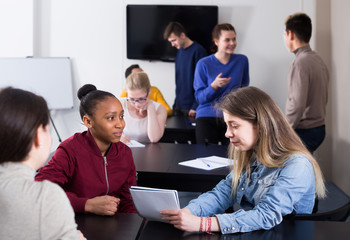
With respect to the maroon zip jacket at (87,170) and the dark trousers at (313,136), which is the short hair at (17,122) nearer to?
the maroon zip jacket at (87,170)

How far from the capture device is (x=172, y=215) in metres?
1.50

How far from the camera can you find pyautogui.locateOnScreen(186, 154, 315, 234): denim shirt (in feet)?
4.82

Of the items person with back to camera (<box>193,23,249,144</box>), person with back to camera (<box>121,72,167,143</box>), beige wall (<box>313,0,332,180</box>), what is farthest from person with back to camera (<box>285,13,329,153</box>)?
beige wall (<box>313,0,332,180</box>)

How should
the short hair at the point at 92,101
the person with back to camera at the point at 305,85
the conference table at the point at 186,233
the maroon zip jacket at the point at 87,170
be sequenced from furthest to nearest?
the person with back to camera at the point at 305,85 < the short hair at the point at 92,101 < the maroon zip jacket at the point at 87,170 < the conference table at the point at 186,233

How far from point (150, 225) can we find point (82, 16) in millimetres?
4327

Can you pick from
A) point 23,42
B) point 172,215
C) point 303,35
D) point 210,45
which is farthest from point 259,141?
point 23,42

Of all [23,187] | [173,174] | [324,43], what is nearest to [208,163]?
[173,174]

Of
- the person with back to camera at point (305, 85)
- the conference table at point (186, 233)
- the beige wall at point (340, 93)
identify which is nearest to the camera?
the conference table at point (186, 233)

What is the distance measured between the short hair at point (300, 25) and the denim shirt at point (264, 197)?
2.07 m

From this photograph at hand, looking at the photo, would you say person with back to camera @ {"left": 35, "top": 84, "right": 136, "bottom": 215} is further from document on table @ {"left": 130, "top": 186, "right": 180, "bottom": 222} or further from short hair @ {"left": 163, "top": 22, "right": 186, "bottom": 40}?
short hair @ {"left": 163, "top": 22, "right": 186, "bottom": 40}

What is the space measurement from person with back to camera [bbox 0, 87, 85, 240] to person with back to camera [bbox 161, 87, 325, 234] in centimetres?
54

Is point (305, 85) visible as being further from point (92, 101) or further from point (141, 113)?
point (92, 101)

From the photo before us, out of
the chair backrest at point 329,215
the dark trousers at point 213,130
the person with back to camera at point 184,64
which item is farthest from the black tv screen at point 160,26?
the chair backrest at point 329,215

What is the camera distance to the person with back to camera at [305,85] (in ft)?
11.2
